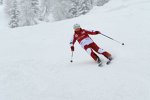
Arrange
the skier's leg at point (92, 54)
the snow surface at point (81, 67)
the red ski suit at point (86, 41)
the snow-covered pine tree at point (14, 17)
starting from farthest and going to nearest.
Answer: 1. the snow-covered pine tree at point (14, 17)
2. the red ski suit at point (86, 41)
3. the skier's leg at point (92, 54)
4. the snow surface at point (81, 67)

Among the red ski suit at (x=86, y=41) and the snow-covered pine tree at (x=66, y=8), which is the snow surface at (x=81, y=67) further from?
the snow-covered pine tree at (x=66, y=8)

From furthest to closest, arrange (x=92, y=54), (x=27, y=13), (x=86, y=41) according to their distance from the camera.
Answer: (x=27, y=13)
(x=86, y=41)
(x=92, y=54)

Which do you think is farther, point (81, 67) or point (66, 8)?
point (66, 8)

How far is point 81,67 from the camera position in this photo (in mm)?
11703

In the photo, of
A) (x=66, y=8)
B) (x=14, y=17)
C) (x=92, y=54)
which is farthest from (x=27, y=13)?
(x=92, y=54)

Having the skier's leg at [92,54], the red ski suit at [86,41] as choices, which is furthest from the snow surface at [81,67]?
the red ski suit at [86,41]

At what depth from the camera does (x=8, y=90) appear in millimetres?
10758

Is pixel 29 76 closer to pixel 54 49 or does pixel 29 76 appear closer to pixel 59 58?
pixel 59 58

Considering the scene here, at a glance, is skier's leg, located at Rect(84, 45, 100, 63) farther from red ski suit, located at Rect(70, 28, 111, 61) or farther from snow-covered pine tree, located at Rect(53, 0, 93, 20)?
snow-covered pine tree, located at Rect(53, 0, 93, 20)

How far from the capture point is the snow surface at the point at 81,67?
Result: 923 cm

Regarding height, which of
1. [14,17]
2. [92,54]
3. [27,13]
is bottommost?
[14,17]

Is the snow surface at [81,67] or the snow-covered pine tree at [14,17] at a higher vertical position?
the snow surface at [81,67]

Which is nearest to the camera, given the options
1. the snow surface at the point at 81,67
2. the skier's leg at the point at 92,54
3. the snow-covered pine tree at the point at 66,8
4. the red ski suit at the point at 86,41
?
the snow surface at the point at 81,67

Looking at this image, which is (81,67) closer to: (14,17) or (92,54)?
(92,54)
